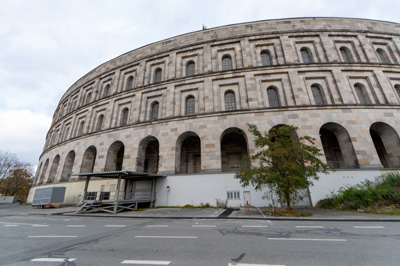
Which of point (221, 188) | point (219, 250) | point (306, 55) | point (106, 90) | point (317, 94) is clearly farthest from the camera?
point (106, 90)

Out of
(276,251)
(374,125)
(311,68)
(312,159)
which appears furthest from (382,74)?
(276,251)

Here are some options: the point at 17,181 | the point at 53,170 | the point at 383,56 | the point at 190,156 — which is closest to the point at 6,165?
the point at 17,181

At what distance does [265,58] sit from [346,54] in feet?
31.0

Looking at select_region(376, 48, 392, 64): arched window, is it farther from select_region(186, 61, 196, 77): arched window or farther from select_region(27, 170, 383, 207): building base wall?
select_region(186, 61, 196, 77): arched window

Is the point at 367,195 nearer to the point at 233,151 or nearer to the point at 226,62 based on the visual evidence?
the point at 233,151

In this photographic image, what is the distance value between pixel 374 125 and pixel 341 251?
60.3 ft

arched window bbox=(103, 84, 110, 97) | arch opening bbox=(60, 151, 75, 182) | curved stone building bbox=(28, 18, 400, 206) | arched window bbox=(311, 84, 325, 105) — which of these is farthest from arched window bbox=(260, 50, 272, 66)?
arch opening bbox=(60, 151, 75, 182)

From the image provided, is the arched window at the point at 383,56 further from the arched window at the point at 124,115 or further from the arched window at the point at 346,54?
the arched window at the point at 124,115

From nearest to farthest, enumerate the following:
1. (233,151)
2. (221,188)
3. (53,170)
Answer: (221,188)
(233,151)
(53,170)

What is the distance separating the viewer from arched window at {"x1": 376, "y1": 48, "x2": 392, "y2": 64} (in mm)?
19316

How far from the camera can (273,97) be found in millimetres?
18344

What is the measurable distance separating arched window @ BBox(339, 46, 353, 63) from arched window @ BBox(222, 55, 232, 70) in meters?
13.1

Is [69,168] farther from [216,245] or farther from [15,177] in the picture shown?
[15,177]

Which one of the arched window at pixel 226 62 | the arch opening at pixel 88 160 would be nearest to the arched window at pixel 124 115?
the arch opening at pixel 88 160
